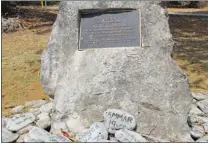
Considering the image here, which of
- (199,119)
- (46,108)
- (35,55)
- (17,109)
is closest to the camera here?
(199,119)

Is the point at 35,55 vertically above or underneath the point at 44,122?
above

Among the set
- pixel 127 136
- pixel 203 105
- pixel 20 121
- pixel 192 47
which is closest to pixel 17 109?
pixel 20 121

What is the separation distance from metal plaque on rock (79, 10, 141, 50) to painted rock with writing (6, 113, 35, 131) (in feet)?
3.13

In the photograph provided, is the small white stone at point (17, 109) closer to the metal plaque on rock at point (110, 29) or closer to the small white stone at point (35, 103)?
the small white stone at point (35, 103)

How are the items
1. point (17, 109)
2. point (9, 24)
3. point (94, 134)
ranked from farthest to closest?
point (9, 24)
point (17, 109)
point (94, 134)

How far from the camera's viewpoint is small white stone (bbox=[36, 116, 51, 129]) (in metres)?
4.25

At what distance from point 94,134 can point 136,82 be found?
2.29 feet

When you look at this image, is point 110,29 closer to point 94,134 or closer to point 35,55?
point 94,134

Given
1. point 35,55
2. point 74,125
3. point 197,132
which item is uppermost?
point 35,55

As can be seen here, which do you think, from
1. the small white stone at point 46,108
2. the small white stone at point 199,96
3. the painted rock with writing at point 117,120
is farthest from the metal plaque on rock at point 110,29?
the small white stone at point 199,96

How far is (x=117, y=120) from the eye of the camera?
3.96 metres

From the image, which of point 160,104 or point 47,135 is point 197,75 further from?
point 47,135

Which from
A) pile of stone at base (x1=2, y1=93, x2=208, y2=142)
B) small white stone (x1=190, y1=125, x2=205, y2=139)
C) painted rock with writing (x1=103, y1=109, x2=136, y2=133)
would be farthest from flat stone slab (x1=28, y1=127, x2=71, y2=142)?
small white stone (x1=190, y1=125, x2=205, y2=139)

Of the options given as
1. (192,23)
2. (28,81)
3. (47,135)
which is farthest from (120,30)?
(192,23)
